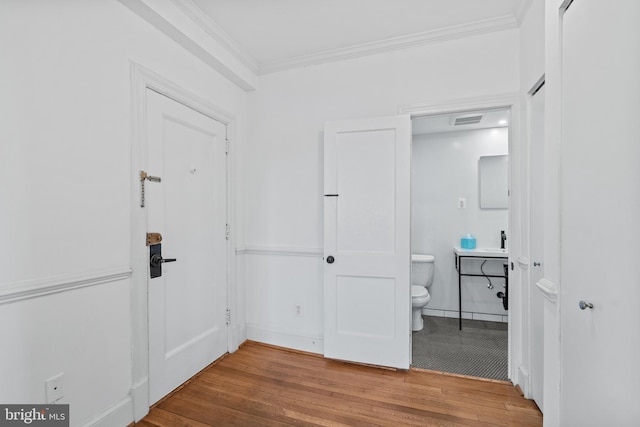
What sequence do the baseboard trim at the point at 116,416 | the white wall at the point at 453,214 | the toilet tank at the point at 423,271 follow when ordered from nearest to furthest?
1. the baseboard trim at the point at 116,416
2. the toilet tank at the point at 423,271
3. the white wall at the point at 453,214

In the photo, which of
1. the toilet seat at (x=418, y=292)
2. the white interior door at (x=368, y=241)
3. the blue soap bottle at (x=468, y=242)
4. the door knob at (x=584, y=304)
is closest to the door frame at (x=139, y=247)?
the white interior door at (x=368, y=241)

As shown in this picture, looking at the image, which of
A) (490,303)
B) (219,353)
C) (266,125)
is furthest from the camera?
(490,303)

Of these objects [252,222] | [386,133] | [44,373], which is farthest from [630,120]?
[252,222]

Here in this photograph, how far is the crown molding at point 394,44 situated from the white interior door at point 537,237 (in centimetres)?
65

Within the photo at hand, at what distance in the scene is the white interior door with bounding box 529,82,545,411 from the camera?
176 cm

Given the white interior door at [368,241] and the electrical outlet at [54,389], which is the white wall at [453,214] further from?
the electrical outlet at [54,389]

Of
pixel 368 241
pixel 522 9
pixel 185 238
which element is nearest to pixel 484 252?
pixel 368 241

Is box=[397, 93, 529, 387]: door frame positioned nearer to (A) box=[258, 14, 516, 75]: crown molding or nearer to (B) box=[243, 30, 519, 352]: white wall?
(B) box=[243, 30, 519, 352]: white wall

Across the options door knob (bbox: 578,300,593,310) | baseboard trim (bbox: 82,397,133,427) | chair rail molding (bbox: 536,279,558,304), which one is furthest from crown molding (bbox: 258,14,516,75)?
baseboard trim (bbox: 82,397,133,427)

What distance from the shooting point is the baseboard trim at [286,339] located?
2.57m

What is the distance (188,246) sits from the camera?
7.03 feet

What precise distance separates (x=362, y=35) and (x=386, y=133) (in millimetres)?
809

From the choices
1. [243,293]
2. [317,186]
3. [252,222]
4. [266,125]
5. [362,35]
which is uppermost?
[362,35]

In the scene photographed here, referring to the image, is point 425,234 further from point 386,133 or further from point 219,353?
point 219,353
